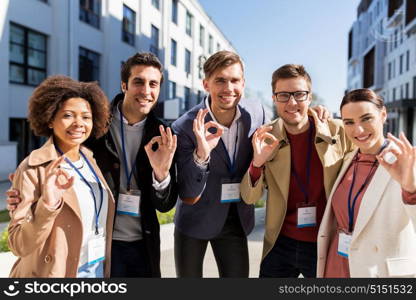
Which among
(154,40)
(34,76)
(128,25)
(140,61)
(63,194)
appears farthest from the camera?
(154,40)

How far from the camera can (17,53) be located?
11.4 m

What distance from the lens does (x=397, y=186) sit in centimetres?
183

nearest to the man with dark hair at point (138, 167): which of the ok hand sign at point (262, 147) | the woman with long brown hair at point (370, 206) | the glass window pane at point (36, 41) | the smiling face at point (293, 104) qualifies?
the ok hand sign at point (262, 147)

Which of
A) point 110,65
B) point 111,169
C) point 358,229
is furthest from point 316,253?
point 110,65

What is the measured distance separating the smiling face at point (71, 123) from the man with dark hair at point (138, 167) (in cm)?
25

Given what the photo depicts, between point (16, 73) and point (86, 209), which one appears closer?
point (86, 209)

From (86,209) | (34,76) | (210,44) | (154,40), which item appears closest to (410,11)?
(210,44)

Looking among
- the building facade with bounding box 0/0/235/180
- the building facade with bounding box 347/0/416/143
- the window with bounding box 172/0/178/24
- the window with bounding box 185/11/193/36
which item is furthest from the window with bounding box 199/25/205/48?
the building facade with bounding box 347/0/416/143

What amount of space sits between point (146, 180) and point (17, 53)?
442 inches

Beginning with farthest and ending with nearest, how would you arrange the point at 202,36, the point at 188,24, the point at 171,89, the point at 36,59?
the point at 202,36 → the point at 188,24 → the point at 171,89 → the point at 36,59

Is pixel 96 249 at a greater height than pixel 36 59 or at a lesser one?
lesser

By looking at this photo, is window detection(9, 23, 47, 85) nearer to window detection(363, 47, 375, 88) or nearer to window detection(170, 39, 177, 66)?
window detection(170, 39, 177, 66)

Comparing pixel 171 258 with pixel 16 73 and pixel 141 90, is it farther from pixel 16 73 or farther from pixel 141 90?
pixel 16 73

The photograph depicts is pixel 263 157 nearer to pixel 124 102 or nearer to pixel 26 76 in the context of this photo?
pixel 124 102
